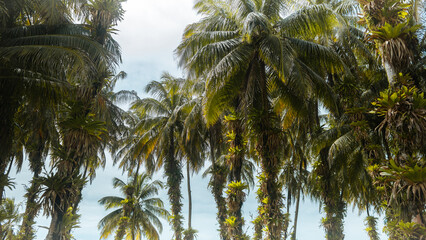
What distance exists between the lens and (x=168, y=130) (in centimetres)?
1836

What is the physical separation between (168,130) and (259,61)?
809 cm

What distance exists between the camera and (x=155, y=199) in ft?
81.9

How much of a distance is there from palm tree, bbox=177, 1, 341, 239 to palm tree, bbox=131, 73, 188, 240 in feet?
20.5

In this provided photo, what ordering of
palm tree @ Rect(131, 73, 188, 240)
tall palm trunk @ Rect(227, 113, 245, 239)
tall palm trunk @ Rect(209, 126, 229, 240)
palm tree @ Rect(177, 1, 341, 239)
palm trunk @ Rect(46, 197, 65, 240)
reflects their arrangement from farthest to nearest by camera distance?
palm tree @ Rect(131, 73, 188, 240), tall palm trunk @ Rect(209, 126, 229, 240), tall palm trunk @ Rect(227, 113, 245, 239), palm tree @ Rect(177, 1, 341, 239), palm trunk @ Rect(46, 197, 65, 240)

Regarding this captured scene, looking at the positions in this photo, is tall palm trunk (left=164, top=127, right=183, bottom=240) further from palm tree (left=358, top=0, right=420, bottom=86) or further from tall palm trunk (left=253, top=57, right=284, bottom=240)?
palm tree (left=358, top=0, right=420, bottom=86)

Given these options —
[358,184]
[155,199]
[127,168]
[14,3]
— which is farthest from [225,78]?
[155,199]

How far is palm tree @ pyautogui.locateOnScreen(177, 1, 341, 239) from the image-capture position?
408 inches

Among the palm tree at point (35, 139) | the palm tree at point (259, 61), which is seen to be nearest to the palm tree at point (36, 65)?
the palm tree at point (35, 139)

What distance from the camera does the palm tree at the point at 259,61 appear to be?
1038 cm

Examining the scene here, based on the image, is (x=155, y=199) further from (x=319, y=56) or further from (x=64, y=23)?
(x=319, y=56)

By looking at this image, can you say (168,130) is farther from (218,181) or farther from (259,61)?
(259,61)

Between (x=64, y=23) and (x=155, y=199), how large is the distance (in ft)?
51.7

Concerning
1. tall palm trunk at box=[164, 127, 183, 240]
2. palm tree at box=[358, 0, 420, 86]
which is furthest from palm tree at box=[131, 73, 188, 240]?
palm tree at box=[358, 0, 420, 86]

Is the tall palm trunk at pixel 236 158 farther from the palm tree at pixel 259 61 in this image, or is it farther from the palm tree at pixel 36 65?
the palm tree at pixel 36 65
